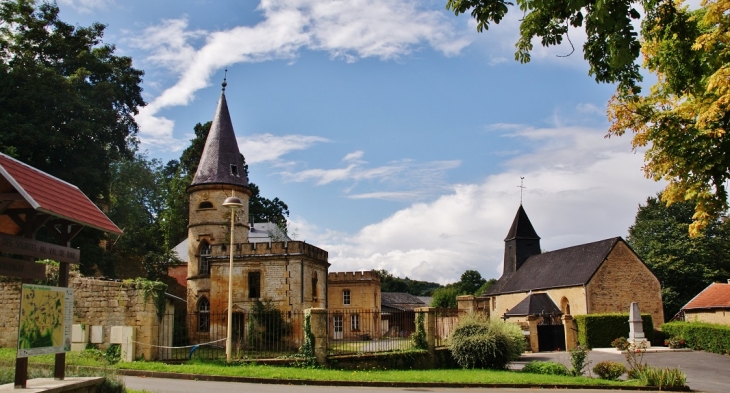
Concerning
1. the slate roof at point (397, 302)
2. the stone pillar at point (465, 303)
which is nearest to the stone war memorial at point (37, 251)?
the stone pillar at point (465, 303)

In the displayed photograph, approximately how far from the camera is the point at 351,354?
65.7 ft

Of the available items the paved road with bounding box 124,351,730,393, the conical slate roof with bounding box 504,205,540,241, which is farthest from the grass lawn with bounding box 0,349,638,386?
the conical slate roof with bounding box 504,205,540,241

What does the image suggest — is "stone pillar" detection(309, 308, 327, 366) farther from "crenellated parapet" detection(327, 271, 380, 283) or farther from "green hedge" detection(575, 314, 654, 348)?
"crenellated parapet" detection(327, 271, 380, 283)

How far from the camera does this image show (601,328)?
110 feet

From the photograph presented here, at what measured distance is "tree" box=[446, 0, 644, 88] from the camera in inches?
277

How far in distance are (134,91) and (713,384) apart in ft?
110

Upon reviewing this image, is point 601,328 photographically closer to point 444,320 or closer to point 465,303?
point 444,320

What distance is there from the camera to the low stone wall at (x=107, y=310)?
1927 cm

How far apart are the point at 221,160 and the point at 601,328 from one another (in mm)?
23170

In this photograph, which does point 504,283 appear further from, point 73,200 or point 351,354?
point 73,200

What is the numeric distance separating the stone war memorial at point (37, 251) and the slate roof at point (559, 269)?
3508 centimetres

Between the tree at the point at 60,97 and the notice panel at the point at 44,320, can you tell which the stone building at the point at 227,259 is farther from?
the notice panel at the point at 44,320


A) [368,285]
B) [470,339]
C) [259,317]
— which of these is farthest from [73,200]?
[368,285]

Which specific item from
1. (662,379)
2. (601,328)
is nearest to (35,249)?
(662,379)
